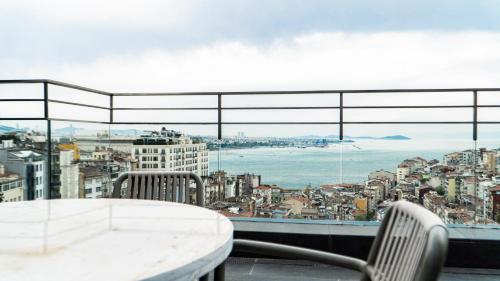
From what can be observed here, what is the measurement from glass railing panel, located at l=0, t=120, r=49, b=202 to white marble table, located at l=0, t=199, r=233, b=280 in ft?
6.05

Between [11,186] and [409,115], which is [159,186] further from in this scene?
[409,115]

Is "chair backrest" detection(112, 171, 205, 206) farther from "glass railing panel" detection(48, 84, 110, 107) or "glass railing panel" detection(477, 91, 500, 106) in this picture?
"glass railing panel" detection(477, 91, 500, 106)

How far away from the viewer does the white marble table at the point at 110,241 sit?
813mm

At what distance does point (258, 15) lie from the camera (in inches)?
201

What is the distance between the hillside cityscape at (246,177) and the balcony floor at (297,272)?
1.36ft

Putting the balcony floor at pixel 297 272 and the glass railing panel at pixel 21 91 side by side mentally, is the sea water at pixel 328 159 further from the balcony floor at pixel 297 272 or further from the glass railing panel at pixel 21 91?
the glass railing panel at pixel 21 91

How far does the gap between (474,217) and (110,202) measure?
264cm

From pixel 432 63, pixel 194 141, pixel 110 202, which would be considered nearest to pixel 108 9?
pixel 194 141

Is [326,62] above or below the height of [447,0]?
below

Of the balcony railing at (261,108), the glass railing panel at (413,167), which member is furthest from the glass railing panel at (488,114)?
the glass railing panel at (413,167)

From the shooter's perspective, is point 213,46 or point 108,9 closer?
point 108,9

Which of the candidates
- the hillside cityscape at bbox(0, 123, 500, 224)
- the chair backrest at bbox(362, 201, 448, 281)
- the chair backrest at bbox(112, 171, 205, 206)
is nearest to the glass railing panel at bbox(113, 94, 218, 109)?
the hillside cityscape at bbox(0, 123, 500, 224)

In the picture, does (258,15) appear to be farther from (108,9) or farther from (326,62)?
(108,9)

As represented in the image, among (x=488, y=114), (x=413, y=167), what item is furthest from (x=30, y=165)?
(x=488, y=114)
